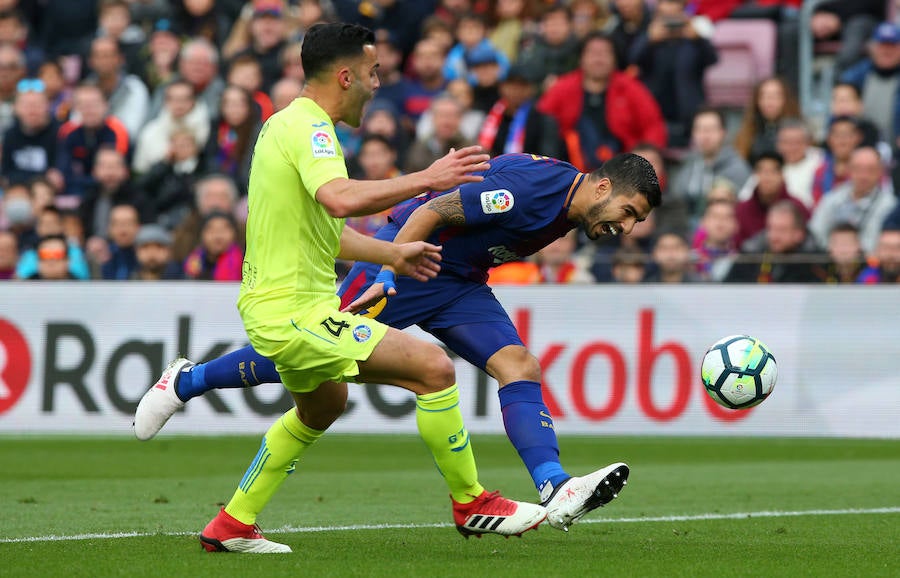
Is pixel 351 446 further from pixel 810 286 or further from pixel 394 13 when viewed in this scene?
pixel 394 13

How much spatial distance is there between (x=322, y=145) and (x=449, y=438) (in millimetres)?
1486

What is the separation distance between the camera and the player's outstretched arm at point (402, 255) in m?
6.51

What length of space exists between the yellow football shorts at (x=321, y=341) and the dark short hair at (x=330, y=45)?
1.05 m

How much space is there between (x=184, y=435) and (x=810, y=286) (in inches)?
232

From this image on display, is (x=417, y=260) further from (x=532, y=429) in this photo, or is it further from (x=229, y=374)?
(x=229, y=374)

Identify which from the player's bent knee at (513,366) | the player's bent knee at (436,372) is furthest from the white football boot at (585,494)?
the player's bent knee at (513,366)

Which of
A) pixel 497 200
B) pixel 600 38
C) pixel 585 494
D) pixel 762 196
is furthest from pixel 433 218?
pixel 600 38

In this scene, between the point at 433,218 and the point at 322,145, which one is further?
the point at 433,218

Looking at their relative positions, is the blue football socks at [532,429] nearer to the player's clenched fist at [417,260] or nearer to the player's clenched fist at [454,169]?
the player's clenched fist at [417,260]

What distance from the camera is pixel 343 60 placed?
21.8ft

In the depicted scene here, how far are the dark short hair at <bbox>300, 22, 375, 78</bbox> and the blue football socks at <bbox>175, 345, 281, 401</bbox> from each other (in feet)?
5.26

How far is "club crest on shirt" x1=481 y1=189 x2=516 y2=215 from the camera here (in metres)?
7.45

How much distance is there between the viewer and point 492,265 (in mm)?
7840

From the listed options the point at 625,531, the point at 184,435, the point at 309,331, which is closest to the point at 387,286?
the point at 309,331
